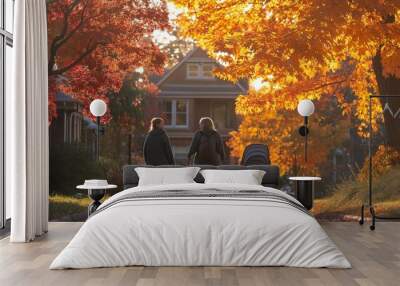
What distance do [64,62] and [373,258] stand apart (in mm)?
6534

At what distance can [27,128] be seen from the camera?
6.34 meters

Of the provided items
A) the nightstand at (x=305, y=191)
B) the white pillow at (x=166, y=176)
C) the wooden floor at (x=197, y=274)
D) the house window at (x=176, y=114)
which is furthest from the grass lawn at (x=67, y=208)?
the wooden floor at (x=197, y=274)

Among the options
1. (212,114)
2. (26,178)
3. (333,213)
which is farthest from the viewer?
(212,114)

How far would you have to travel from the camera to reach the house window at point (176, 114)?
12.1 meters

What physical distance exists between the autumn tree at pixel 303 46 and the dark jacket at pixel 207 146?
2.62 metres

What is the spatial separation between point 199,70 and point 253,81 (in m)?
2.40

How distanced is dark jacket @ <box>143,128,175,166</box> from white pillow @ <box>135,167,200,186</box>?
0.55m

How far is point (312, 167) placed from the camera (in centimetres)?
1161

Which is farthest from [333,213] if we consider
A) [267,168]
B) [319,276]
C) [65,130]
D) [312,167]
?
[319,276]

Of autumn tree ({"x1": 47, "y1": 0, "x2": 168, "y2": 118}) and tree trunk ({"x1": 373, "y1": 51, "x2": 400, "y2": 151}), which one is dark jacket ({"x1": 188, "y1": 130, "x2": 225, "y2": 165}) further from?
autumn tree ({"x1": 47, "y1": 0, "x2": 168, "y2": 118})

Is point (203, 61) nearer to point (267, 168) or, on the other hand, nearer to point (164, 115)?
point (164, 115)

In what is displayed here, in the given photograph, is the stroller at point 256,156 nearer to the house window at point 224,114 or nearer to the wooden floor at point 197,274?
the wooden floor at point 197,274

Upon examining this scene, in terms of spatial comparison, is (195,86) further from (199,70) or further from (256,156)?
(256,156)

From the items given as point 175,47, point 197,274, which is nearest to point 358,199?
point 175,47
